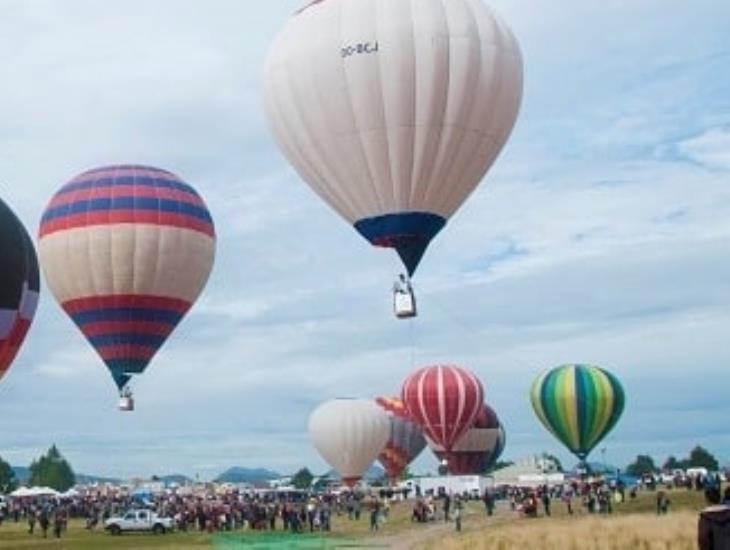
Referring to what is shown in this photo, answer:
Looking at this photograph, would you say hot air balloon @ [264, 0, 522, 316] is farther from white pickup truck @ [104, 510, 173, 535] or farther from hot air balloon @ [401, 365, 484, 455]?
hot air balloon @ [401, 365, 484, 455]

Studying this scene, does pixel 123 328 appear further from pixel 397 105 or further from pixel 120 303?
pixel 397 105

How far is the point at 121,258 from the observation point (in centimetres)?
4572

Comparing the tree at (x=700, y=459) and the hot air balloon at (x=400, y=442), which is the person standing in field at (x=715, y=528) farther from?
the tree at (x=700, y=459)

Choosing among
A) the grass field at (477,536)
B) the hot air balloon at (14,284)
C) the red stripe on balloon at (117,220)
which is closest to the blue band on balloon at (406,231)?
the grass field at (477,536)

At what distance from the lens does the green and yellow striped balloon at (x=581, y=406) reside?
70.8m

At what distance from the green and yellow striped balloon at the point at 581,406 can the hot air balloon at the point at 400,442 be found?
21.8 meters

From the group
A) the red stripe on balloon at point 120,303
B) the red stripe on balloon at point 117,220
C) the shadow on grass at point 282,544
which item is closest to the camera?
the shadow on grass at point 282,544

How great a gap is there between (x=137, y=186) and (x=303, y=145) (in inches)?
574

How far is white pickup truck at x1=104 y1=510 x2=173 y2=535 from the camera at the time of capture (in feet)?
159

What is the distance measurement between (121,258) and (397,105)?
17181 mm

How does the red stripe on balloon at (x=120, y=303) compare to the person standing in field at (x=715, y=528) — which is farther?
the red stripe on balloon at (x=120, y=303)

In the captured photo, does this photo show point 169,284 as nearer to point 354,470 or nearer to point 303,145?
point 303,145

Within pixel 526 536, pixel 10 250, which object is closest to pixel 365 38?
pixel 10 250

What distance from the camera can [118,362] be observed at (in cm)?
4616
